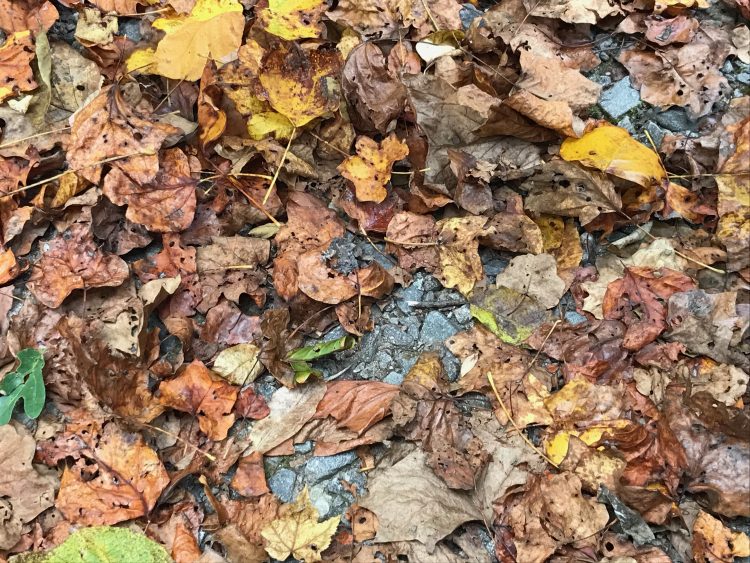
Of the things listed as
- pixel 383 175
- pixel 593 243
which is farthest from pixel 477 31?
pixel 593 243

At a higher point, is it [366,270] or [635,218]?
[635,218]

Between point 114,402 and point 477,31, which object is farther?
point 477,31

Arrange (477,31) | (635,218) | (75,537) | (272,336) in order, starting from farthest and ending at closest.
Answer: (477,31) → (635,218) → (272,336) → (75,537)

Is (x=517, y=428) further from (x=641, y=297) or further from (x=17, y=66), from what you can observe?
(x=17, y=66)

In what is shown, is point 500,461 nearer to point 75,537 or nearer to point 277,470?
point 277,470

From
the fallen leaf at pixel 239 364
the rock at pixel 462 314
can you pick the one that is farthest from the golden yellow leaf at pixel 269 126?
the rock at pixel 462 314

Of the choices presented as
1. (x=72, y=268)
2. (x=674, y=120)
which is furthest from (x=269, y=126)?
(x=674, y=120)

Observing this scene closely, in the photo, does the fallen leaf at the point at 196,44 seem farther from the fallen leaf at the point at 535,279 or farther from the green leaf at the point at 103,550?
the green leaf at the point at 103,550
